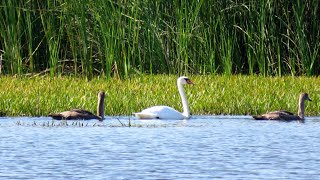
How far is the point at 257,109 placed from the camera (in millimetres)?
16656

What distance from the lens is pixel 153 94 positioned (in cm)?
1811

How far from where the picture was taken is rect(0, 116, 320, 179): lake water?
9.98 m

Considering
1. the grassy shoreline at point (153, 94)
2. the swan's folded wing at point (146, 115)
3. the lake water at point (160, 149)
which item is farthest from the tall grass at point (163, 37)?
the lake water at point (160, 149)

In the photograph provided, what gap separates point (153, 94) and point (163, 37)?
219 inches

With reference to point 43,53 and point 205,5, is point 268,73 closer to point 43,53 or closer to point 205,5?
point 205,5

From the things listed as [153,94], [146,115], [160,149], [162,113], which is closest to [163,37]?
[153,94]

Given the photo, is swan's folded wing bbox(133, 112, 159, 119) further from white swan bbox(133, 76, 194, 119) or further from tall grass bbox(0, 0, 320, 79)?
tall grass bbox(0, 0, 320, 79)

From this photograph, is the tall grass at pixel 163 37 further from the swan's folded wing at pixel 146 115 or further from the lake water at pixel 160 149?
the lake water at pixel 160 149

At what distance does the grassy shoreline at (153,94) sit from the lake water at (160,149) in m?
0.86

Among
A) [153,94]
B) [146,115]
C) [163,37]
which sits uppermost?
[163,37]

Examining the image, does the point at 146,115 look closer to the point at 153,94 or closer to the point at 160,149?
the point at 153,94

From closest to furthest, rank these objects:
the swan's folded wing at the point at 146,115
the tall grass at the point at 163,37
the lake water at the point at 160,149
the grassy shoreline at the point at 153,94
Answer: the lake water at the point at 160,149, the swan's folded wing at the point at 146,115, the grassy shoreline at the point at 153,94, the tall grass at the point at 163,37

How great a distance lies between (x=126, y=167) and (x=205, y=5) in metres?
13.6

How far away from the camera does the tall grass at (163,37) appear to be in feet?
71.1
